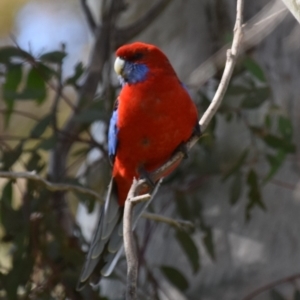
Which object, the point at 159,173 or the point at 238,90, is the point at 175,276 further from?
the point at 159,173

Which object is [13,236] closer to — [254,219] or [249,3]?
[254,219]

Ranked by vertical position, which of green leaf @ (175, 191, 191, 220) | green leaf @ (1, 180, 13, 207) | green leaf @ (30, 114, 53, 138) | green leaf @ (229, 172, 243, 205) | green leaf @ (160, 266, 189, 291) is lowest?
green leaf @ (160, 266, 189, 291)

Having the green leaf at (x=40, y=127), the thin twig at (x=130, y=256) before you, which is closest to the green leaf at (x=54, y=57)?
the green leaf at (x=40, y=127)

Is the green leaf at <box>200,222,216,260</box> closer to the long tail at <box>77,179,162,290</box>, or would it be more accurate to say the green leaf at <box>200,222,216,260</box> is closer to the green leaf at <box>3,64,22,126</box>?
the long tail at <box>77,179,162,290</box>

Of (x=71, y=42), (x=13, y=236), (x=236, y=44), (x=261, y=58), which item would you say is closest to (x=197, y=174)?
(x=261, y=58)

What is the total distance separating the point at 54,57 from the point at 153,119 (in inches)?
35.8

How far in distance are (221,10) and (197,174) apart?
3.86 feet

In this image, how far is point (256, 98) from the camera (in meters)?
3.55

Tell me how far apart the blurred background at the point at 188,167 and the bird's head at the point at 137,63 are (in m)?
0.48

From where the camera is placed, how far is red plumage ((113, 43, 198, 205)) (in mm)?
2814

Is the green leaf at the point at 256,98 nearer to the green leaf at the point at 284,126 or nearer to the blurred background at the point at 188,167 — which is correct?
the blurred background at the point at 188,167

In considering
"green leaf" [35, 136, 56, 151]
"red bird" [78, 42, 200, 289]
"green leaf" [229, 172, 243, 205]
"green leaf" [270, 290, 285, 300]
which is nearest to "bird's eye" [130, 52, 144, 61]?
"red bird" [78, 42, 200, 289]

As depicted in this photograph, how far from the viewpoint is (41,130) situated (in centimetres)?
352

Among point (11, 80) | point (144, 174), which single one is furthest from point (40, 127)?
point (144, 174)
